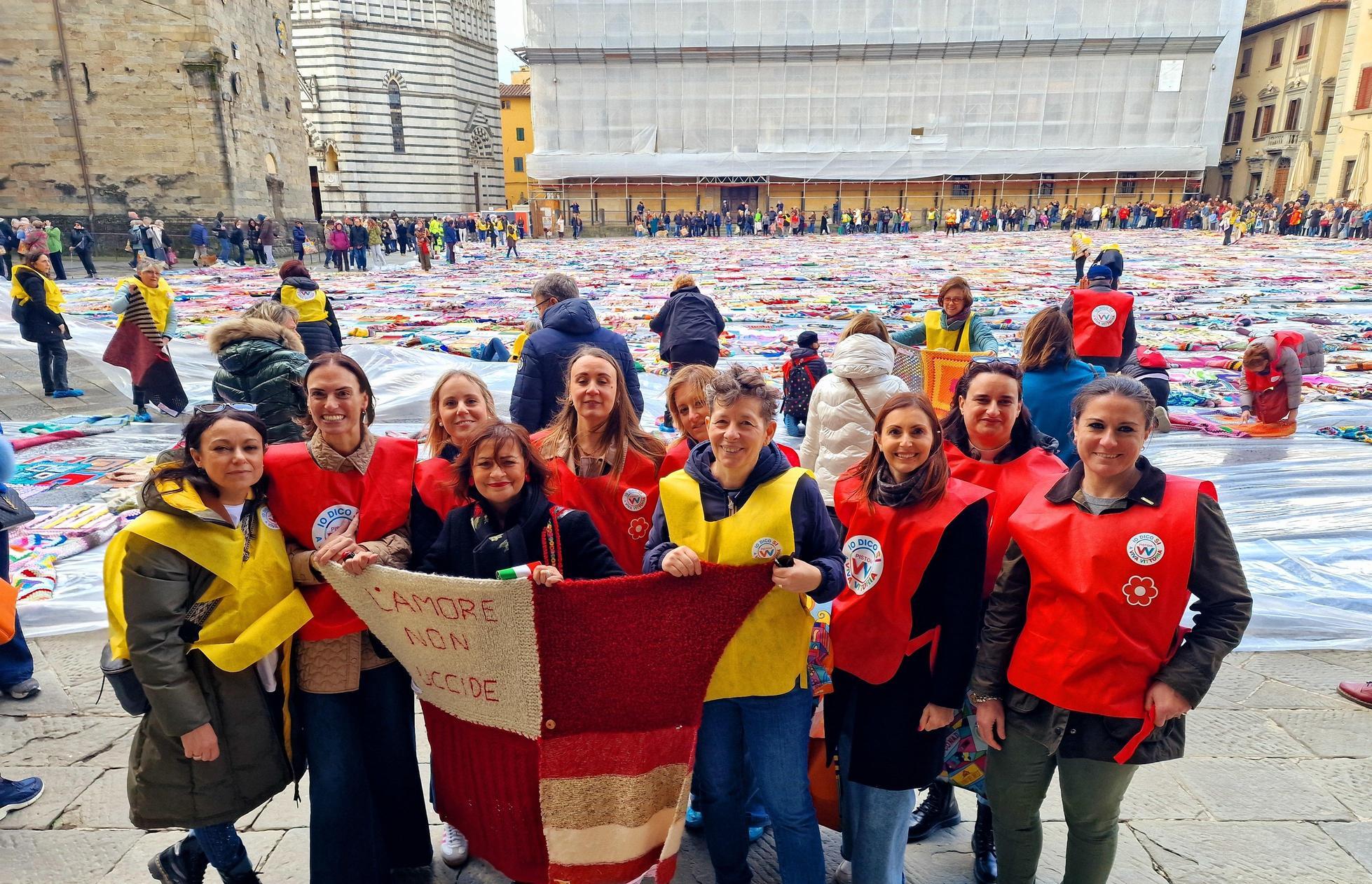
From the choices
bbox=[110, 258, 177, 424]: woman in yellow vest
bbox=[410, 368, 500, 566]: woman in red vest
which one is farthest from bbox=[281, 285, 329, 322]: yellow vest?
bbox=[410, 368, 500, 566]: woman in red vest

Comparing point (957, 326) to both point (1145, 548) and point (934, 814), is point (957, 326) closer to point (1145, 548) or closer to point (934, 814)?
point (934, 814)

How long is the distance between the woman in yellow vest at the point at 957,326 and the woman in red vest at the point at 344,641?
441 centimetres

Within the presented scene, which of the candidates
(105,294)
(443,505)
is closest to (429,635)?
(443,505)

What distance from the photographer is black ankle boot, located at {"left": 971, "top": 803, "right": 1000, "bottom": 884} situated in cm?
268

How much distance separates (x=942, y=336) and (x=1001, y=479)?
363cm

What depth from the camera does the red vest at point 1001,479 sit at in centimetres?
247

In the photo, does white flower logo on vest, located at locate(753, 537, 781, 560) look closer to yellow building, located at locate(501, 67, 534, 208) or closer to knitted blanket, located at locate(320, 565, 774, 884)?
knitted blanket, located at locate(320, 565, 774, 884)

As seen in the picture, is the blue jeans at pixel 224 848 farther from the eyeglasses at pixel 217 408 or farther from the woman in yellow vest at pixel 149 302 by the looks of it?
the woman in yellow vest at pixel 149 302

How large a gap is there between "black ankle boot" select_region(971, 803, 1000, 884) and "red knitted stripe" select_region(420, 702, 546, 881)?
148 cm

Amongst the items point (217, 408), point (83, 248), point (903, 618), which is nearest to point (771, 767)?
point (903, 618)

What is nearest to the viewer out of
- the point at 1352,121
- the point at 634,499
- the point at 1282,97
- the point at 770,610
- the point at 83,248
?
the point at 770,610

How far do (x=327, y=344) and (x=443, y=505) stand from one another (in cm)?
608

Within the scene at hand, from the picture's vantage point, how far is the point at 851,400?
407 cm

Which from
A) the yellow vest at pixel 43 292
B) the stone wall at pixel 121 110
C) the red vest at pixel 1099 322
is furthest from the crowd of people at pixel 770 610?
the stone wall at pixel 121 110
